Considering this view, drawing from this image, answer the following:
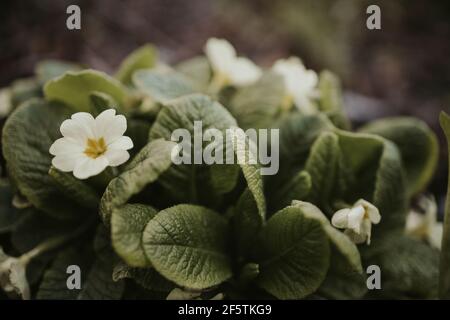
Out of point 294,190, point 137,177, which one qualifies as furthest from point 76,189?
point 294,190

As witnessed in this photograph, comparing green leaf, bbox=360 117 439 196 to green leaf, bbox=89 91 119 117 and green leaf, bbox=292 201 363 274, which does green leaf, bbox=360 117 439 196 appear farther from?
green leaf, bbox=89 91 119 117

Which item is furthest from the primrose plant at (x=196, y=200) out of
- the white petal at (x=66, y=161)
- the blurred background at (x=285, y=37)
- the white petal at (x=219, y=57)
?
the blurred background at (x=285, y=37)

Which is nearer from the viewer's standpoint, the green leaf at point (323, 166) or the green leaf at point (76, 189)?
the green leaf at point (76, 189)

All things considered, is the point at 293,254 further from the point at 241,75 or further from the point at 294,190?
the point at 241,75

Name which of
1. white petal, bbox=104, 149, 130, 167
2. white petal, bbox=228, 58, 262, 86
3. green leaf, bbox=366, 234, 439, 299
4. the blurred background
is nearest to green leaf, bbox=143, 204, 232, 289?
white petal, bbox=104, 149, 130, 167

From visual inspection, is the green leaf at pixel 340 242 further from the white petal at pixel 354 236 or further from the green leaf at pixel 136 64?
the green leaf at pixel 136 64
